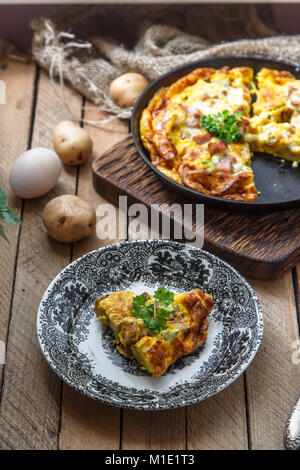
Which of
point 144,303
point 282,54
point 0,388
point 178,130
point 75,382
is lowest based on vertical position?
point 0,388

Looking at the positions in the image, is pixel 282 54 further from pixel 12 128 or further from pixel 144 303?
pixel 144 303

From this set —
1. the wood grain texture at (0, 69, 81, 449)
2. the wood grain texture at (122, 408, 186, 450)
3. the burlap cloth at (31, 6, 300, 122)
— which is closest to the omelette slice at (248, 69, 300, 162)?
the burlap cloth at (31, 6, 300, 122)

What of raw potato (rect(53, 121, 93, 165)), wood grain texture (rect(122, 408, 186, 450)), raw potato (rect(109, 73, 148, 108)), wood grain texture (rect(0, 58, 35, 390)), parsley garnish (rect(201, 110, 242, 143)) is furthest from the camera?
raw potato (rect(109, 73, 148, 108))

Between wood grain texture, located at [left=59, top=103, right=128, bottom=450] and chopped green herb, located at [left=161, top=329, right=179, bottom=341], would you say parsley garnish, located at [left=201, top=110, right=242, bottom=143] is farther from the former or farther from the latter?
wood grain texture, located at [left=59, top=103, right=128, bottom=450]

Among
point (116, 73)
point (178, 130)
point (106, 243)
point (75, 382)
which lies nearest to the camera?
point (75, 382)

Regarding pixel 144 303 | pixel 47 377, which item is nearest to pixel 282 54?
pixel 144 303

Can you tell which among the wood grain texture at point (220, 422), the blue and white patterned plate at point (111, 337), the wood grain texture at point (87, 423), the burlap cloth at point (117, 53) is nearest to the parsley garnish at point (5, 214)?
the blue and white patterned plate at point (111, 337)
